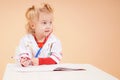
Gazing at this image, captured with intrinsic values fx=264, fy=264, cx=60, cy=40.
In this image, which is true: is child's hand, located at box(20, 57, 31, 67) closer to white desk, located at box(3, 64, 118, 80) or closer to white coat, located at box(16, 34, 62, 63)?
white coat, located at box(16, 34, 62, 63)

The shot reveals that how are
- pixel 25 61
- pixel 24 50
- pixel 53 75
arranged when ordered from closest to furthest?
pixel 53 75 < pixel 25 61 < pixel 24 50

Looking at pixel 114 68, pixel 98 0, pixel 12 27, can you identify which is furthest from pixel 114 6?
pixel 12 27

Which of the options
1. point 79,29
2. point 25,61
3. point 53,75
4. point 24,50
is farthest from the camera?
point 79,29

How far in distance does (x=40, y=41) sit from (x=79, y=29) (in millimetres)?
1086

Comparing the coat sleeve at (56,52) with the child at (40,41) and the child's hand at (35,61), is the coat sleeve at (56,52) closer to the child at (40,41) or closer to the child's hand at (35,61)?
the child at (40,41)

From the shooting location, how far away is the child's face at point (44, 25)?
71.4 inches

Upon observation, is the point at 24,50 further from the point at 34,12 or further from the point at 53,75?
the point at 53,75

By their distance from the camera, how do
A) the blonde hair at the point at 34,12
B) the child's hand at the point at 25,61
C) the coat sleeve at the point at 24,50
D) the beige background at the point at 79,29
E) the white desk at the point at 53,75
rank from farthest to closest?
the beige background at the point at 79,29, the blonde hair at the point at 34,12, the coat sleeve at the point at 24,50, the child's hand at the point at 25,61, the white desk at the point at 53,75

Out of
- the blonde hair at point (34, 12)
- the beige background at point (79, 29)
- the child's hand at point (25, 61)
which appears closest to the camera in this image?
the child's hand at point (25, 61)

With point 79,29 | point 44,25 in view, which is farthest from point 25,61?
point 79,29

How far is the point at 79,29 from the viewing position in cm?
285

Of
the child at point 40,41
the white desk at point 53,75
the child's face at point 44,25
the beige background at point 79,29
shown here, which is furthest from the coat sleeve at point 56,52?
the beige background at point 79,29

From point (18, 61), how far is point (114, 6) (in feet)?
5.25

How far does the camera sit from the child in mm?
1780
